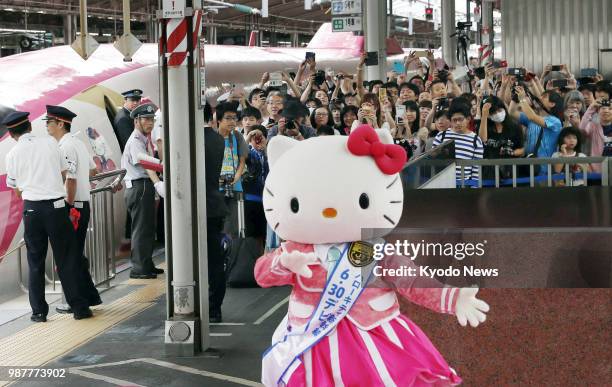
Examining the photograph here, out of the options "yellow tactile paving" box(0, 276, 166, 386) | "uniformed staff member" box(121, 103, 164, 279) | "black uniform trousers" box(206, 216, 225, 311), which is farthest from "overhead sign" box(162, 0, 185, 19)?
"uniformed staff member" box(121, 103, 164, 279)

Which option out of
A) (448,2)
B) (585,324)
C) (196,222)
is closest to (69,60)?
(196,222)

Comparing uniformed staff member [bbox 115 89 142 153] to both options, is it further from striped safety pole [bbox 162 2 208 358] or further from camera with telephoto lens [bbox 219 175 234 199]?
striped safety pole [bbox 162 2 208 358]

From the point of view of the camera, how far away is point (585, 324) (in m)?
4.25

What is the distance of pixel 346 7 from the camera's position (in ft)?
58.7

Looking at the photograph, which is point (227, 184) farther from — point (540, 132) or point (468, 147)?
point (540, 132)

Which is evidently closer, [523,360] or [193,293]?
[523,360]

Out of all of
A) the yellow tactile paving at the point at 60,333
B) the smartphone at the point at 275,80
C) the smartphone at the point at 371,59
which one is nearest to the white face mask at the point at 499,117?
the yellow tactile paving at the point at 60,333

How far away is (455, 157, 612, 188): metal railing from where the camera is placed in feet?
26.5

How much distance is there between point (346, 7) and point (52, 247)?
9.71 m

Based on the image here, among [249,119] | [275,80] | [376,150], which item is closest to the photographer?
[376,150]

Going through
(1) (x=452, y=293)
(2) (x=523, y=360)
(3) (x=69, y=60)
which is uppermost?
(3) (x=69, y=60)

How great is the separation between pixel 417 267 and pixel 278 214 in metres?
0.68

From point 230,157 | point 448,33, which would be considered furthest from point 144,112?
point 448,33

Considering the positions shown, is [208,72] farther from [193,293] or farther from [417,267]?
[417,267]
